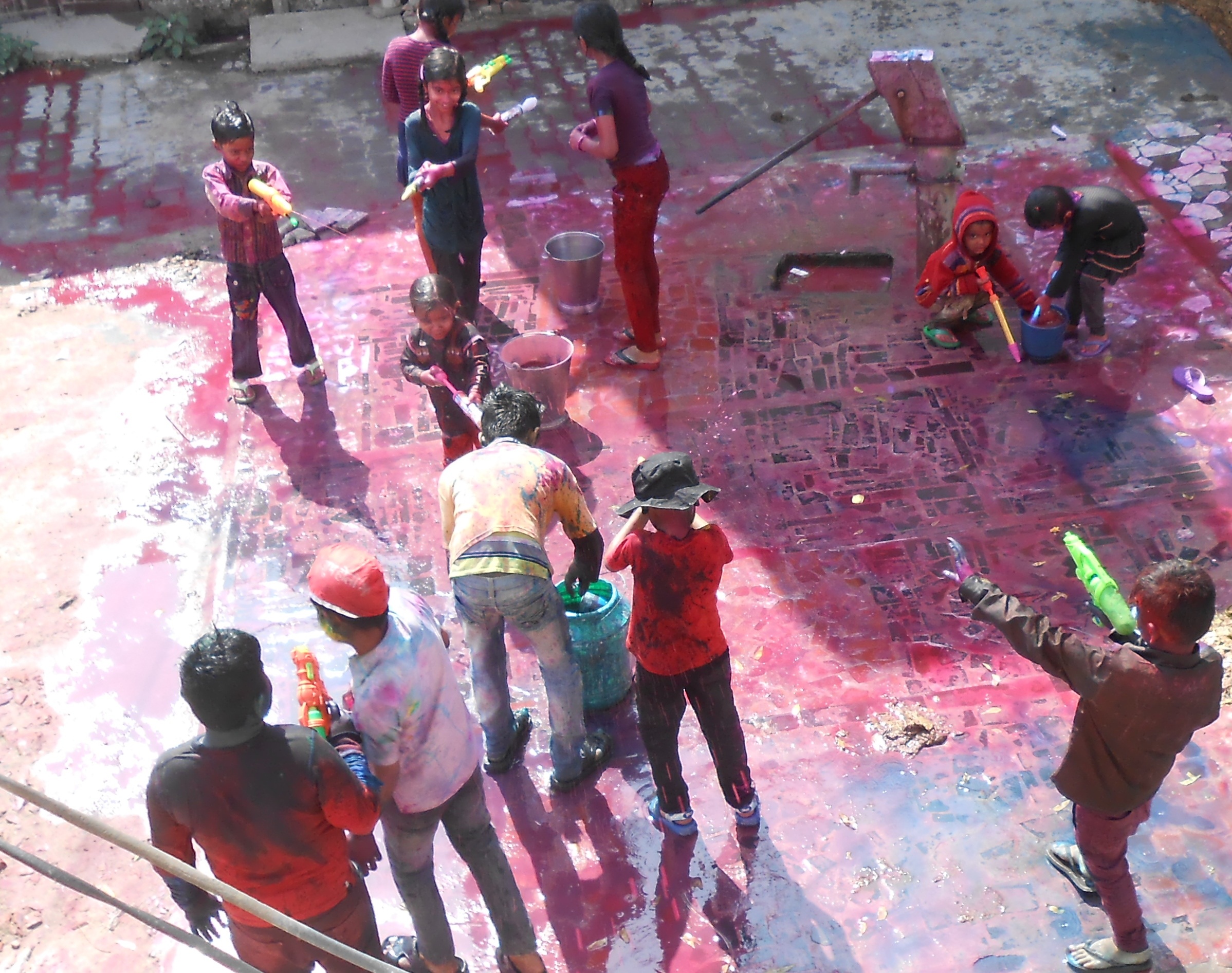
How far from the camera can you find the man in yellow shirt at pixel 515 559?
388 cm

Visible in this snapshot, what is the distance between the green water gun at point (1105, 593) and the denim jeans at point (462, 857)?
2.00 meters

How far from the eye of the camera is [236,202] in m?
5.94

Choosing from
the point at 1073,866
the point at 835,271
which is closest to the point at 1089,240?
the point at 835,271

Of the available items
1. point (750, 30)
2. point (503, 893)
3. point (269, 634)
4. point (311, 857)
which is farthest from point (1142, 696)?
point (750, 30)

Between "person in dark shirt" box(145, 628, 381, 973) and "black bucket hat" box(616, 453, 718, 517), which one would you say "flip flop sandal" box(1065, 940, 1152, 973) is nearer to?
"black bucket hat" box(616, 453, 718, 517)

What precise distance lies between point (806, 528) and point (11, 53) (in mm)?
9283

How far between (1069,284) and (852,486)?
1.96m

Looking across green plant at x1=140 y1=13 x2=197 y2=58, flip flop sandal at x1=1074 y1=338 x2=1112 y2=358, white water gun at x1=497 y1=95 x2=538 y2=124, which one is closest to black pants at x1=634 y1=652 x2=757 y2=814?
flip flop sandal at x1=1074 y1=338 x2=1112 y2=358

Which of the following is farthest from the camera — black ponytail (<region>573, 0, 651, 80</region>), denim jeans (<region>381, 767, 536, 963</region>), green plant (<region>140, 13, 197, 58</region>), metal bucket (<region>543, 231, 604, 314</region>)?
green plant (<region>140, 13, 197, 58</region>)

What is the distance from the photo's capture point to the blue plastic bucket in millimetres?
6496

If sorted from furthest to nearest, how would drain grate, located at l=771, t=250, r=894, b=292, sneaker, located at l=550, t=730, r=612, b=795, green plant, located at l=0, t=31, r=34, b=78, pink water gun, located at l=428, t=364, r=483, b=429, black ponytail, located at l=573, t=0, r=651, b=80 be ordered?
green plant, located at l=0, t=31, r=34, b=78 → drain grate, located at l=771, t=250, r=894, b=292 → black ponytail, located at l=573, t=0, r=651, b=80 → pink water gun, located at l=428, t=364, r=483, b=429 → sneaker, located at l=550, t=730, r=612, b=795

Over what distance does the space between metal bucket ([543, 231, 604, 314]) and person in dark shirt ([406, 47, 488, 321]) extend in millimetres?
748

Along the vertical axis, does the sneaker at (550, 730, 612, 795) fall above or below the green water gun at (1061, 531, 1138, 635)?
below

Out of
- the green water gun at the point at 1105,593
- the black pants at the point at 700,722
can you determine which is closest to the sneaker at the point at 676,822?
the black pants at the point at 700,722
